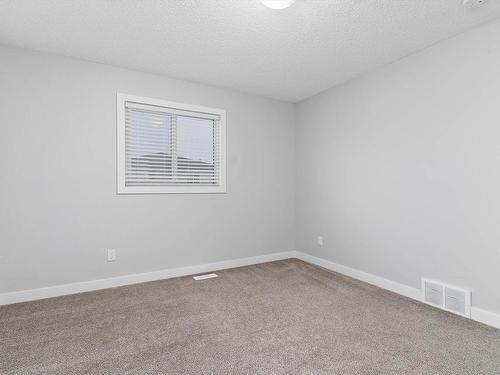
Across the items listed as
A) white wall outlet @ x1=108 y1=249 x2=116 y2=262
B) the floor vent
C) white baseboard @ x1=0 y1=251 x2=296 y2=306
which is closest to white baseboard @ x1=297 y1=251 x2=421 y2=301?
white baseboard @ x1=0 y1=251 x2=296 y2=306

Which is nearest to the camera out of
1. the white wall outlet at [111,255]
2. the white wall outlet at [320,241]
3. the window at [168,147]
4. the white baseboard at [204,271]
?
the white baseboard at [204,271]

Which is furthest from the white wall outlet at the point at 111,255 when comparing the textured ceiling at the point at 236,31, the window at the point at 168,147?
the textured ceiling at the point at 236,31

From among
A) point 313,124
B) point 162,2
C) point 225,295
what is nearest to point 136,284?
point 225,295

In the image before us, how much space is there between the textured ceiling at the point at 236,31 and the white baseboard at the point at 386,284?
7.72ft

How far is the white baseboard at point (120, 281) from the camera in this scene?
2.62 meters

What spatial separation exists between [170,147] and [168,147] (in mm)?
25

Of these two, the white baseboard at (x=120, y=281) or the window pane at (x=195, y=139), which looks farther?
the window pane at (x=195, y=139)

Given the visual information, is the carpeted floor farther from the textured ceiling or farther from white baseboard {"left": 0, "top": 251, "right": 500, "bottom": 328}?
the textured ceiling

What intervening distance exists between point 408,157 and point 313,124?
1552 millimetres

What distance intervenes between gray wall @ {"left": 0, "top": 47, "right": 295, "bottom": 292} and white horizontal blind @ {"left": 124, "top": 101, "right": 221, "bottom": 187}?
175 mm

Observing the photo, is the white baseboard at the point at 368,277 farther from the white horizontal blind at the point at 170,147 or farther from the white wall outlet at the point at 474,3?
the white wall outlet at the point at 474,3

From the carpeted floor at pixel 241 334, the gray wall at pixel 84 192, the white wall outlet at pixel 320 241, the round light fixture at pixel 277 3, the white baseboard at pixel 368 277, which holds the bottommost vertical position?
the carpeted floor at pixel 241 334

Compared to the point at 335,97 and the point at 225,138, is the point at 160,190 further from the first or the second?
the point at 335,97

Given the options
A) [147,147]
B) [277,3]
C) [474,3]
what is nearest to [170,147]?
[147,147]
